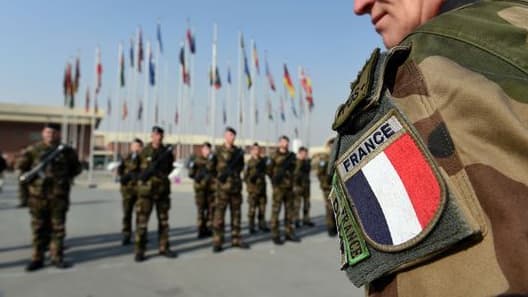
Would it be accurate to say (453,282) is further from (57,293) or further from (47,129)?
(47,129)

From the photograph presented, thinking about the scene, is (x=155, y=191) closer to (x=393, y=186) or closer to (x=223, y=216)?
(x=223, y=216)

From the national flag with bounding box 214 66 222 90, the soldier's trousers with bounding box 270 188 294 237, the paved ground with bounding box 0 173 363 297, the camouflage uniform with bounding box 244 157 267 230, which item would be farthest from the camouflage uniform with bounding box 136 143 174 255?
the national flag with bounding box 214 66 222 90

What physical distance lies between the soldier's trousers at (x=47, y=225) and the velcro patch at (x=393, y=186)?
4.38 meters

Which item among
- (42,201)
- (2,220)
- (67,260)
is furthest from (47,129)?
(2,220)

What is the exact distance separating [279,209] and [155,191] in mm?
1938

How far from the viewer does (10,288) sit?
3432 millimetres

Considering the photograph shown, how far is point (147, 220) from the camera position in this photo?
4598 millimetres

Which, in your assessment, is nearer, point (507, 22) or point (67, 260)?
point (507, 22)

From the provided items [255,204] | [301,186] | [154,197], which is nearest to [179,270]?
[154,197]

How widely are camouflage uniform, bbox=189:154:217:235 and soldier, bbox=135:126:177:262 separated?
1087 mm

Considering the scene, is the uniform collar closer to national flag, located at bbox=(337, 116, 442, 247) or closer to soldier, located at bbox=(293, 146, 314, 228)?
national flag, located at bbox=(337, 116, 442, 247)

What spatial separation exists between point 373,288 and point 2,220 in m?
8.35

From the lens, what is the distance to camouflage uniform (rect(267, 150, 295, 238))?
585cm

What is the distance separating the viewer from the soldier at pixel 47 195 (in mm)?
4133
